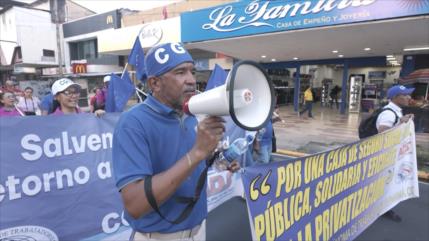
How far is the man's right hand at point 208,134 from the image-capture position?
1.08m

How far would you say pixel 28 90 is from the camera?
9.22m

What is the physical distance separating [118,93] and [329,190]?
3.00m

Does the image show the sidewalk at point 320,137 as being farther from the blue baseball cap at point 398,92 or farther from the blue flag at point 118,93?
the blue flag at point 118,93

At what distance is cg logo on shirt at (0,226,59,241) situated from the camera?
7.72ft

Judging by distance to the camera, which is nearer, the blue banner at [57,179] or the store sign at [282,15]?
the blue banner at [57,179]

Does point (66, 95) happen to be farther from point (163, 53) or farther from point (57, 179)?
point (163, 53)

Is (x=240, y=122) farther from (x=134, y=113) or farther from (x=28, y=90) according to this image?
(x=28, y=90)

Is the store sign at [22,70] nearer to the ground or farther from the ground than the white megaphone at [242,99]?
farther from the ground

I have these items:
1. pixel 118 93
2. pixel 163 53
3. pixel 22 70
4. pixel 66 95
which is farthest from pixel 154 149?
pixel 22 70

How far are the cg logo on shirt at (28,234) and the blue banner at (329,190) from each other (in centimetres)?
183

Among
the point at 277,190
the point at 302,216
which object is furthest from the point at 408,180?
the point at 277,190

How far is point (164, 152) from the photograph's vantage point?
1317 mm

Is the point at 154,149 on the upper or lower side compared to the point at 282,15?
lower

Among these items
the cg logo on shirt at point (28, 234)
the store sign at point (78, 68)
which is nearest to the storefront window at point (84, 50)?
the store sign at point (78, 68)
